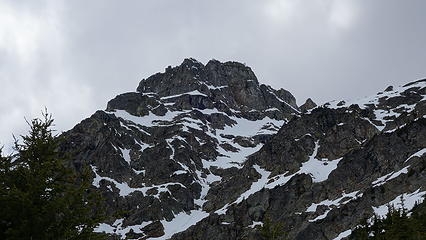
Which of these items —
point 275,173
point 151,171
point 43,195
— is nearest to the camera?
point 43,195

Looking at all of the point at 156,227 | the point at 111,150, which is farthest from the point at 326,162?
the point at 111,150

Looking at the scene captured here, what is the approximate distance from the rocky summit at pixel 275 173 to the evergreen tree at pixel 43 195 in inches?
3368

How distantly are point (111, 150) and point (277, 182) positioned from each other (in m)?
67.7

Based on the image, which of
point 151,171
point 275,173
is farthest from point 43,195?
point 151,171

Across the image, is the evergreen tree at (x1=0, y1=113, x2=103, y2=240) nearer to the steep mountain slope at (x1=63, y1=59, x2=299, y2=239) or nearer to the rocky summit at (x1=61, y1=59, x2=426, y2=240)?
the rocky summit at (x1=61, y1=59, x2=426, y2=240)

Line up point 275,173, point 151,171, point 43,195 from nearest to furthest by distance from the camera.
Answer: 1. point 43,195
2. point 275,173
3. point 151,171

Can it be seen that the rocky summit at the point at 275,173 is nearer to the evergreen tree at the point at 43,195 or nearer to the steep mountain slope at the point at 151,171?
the steep mountain slope at the point at 151,171

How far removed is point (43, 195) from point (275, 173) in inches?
5365

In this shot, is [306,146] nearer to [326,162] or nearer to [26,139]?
[326,162]

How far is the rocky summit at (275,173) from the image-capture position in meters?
110

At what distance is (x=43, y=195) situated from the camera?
1227 centimetres

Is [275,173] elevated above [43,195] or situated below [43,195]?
above

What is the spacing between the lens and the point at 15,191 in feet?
37.1

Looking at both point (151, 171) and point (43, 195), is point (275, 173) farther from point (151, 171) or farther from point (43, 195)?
point (43, 195)
